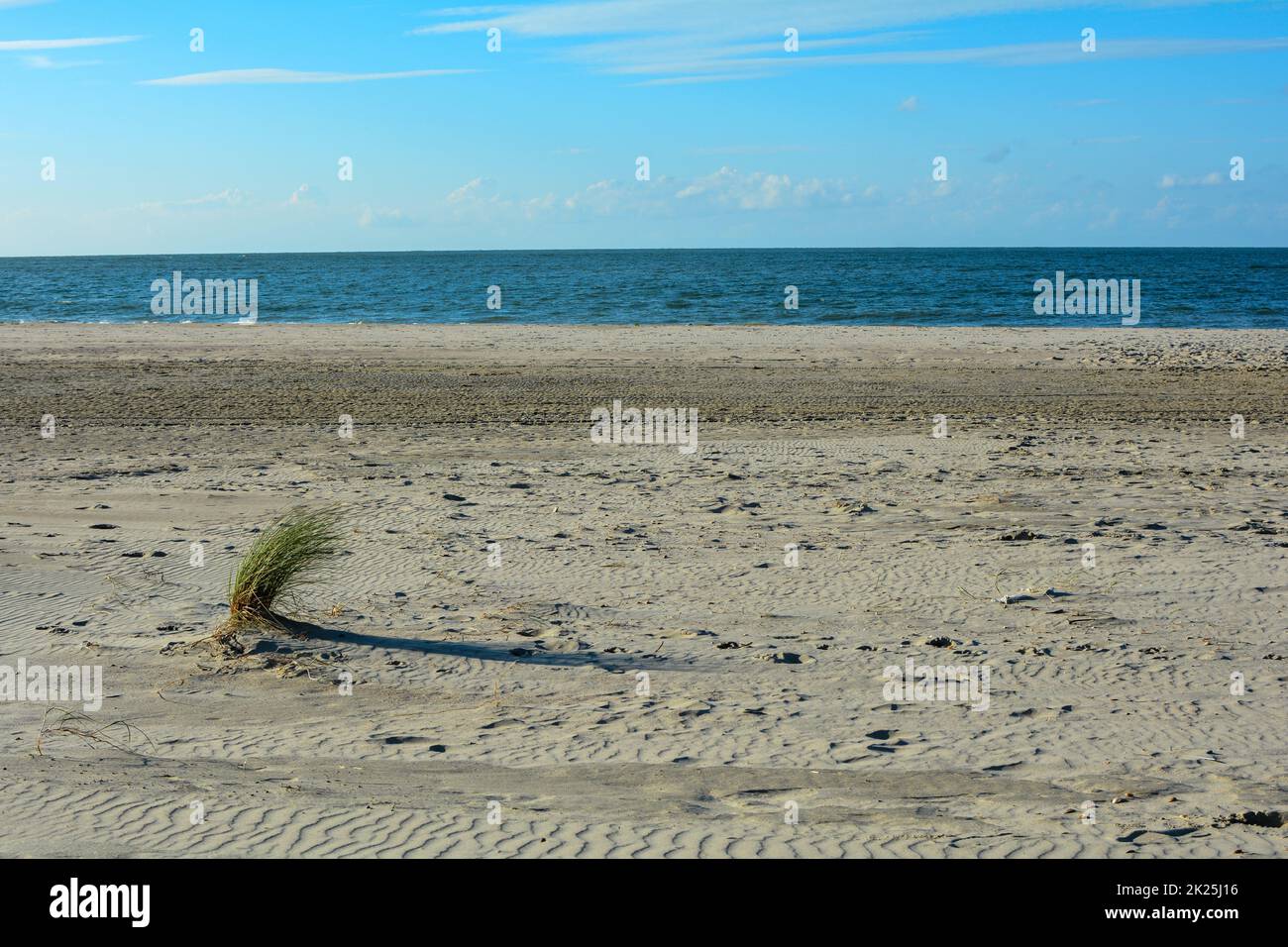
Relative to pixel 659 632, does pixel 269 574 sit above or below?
above

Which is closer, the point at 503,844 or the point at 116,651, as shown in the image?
the point at 503,844

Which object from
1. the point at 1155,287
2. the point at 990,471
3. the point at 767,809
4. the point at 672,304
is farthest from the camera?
the point at 1155,287

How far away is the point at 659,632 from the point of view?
700 centimetres

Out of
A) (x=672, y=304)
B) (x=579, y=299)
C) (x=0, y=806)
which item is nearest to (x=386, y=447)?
(x=0, y=806)

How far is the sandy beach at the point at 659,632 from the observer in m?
4.61

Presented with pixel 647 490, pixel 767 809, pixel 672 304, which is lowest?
pixel 767 809

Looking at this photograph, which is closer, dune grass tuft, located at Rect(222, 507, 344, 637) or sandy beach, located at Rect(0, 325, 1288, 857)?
sandy beach, located at Rect(0, 325, 1288, 857)

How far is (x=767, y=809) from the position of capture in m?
4.67

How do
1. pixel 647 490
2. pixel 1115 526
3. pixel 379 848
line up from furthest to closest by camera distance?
pixel 647 490 < pixel 1115 526 < pixel 379 848

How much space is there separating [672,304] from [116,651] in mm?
33585

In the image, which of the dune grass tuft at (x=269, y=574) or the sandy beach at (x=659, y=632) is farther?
the dune grass tuft at (x=269, y=574)

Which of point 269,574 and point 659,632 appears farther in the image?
point 659,632

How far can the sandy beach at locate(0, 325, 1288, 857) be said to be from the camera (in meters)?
4.61

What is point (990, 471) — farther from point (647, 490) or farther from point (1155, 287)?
point (1155, 287)
